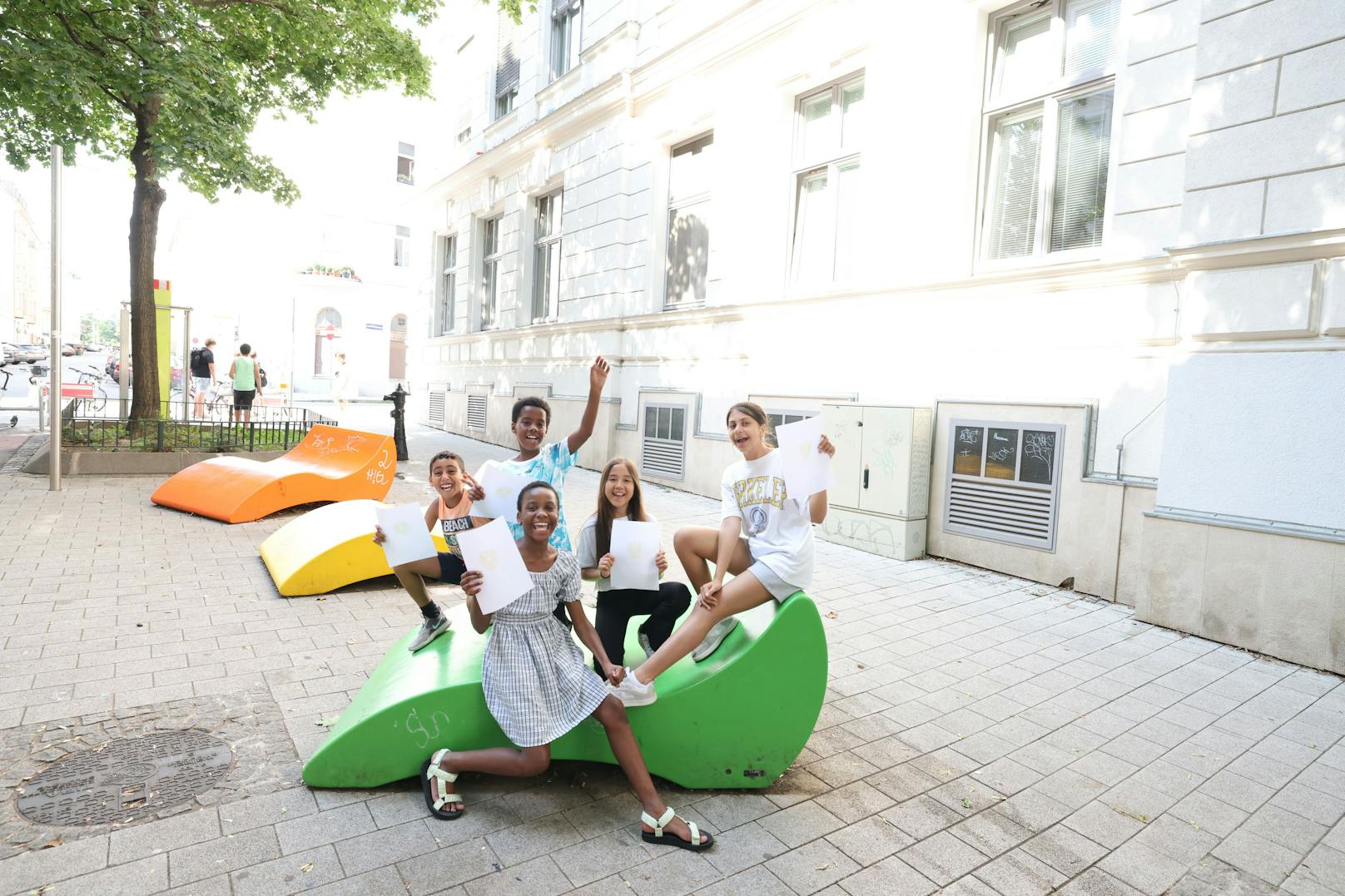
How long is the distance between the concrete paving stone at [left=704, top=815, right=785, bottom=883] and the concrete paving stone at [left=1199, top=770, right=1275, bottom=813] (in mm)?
2015

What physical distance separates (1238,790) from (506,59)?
61.8 ft

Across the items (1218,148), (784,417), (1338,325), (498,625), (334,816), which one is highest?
(1218,148)

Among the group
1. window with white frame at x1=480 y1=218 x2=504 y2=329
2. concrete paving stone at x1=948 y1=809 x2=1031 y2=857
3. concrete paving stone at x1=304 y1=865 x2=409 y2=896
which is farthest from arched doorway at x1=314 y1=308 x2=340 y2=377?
concrete paving stone at x1=948 y1=809 x2=1031 y2=857

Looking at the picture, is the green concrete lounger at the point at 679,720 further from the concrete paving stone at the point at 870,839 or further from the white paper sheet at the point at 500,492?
the white paper sheet at the point at 500,492

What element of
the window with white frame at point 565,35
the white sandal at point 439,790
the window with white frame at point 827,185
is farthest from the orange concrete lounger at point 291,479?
the window with white frame at point 565,35

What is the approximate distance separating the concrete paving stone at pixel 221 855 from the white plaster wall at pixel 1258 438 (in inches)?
232

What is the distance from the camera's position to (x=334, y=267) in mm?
33031

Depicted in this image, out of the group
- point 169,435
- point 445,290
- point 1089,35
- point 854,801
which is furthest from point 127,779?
point 445,290

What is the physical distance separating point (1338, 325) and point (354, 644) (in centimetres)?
637

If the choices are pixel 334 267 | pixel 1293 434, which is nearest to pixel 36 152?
pixel 1293 434

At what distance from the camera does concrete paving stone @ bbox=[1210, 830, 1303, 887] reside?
112 inches

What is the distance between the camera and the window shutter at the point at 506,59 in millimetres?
17453

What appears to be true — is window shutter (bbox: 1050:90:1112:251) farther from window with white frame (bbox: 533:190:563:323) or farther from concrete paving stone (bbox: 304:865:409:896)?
window with white frame (bbox: 533:190:563:323)

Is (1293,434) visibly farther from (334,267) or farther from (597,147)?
(334,267)
